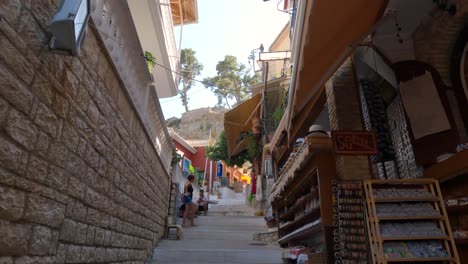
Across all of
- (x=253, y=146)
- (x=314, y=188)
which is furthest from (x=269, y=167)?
(x=314, y=188)

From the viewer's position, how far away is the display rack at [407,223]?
→ 3088 millimetres

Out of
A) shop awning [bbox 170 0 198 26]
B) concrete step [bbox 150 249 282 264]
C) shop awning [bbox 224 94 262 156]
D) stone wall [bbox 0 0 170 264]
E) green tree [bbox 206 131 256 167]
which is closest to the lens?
stone wall [bbox 0 0 170 264]

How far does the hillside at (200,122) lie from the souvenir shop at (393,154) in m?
31.5

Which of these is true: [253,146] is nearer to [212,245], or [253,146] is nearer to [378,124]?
[212,245]

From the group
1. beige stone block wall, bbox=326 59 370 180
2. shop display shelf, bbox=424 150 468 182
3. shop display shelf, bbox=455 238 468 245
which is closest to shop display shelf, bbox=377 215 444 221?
shop display shelf, bbox=455 238 468 245

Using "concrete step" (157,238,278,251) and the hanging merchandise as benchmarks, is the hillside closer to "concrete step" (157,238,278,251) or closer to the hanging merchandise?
"concrete step" (157,238,278,251)

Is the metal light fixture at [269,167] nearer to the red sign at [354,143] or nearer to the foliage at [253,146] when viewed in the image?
the foliage at [253,146]

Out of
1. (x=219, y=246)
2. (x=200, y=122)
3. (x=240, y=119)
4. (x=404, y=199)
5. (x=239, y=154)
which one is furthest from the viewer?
(x=200, y=122)

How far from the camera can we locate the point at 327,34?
10.3 feet

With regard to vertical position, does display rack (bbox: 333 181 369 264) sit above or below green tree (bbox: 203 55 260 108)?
below

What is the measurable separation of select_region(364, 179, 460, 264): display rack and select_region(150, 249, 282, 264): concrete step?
8.95 feet

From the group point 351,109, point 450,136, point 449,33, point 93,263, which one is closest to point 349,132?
point 351,109

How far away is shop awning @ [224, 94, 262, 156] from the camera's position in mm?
12492

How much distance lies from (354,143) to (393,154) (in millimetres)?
1150
